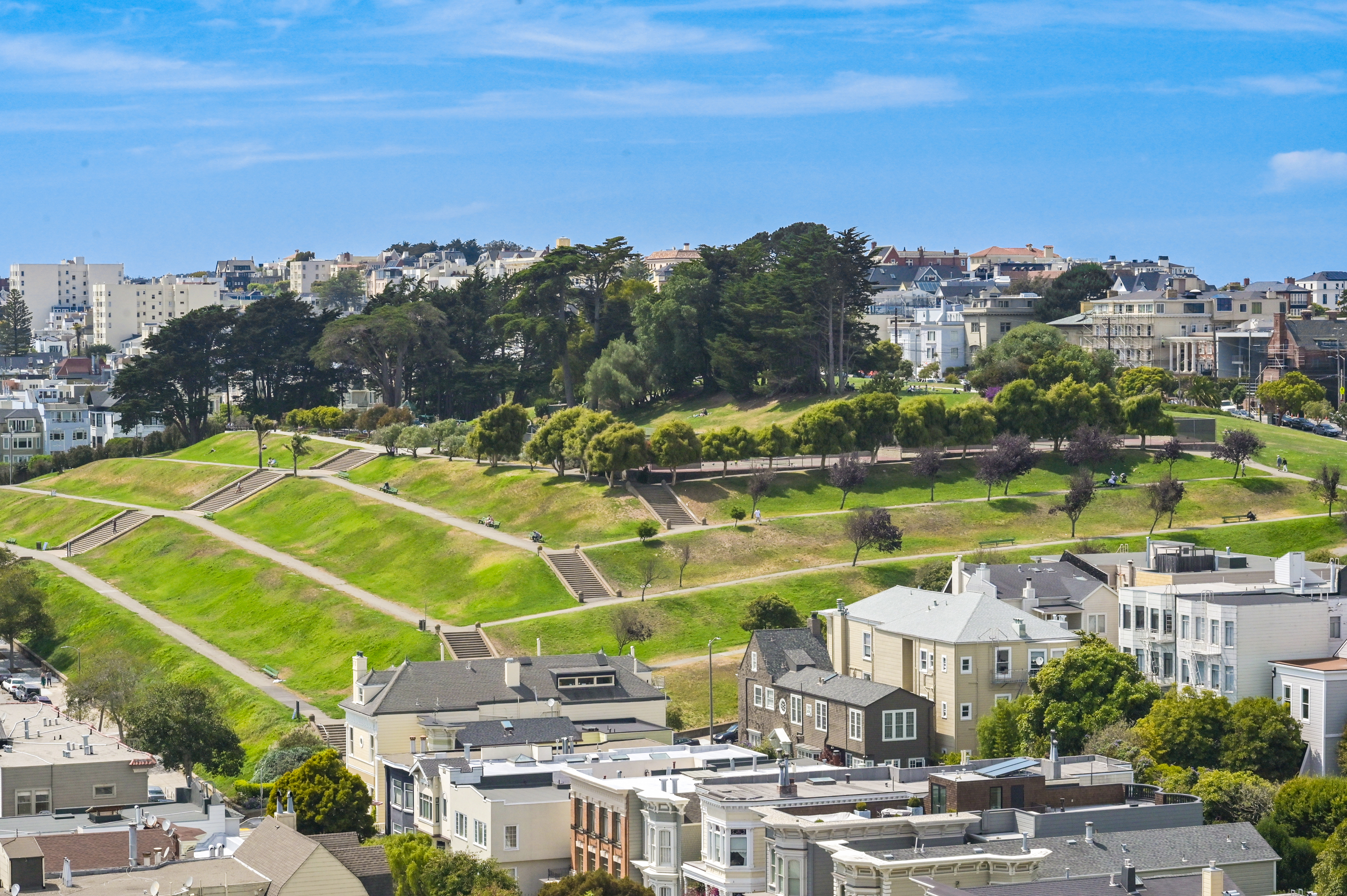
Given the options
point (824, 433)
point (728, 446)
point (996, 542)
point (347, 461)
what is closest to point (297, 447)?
point (347, 461)

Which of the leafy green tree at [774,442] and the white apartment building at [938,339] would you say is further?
the white apartment building at [938,339]

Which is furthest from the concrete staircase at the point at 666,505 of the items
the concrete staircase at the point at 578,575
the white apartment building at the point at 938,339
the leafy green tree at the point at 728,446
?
the white apartment building at the point at 938,339

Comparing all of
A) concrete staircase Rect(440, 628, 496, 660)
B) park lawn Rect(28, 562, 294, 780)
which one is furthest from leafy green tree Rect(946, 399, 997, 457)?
park lawn Rect(28, 562, 294, 780)

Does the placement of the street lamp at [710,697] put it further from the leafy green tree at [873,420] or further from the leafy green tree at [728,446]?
the leafy green tree at [873,420]

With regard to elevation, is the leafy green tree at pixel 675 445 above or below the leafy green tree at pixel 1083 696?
above

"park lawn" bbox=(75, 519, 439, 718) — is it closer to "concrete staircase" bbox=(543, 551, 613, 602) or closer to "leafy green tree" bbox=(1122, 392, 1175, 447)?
"concrete staircase" bbox=(543, 551, 613, 602)

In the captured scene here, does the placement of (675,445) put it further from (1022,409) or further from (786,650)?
(786,650)

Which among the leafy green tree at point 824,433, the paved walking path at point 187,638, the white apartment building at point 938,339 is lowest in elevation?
the paved walking path at point 187,638
